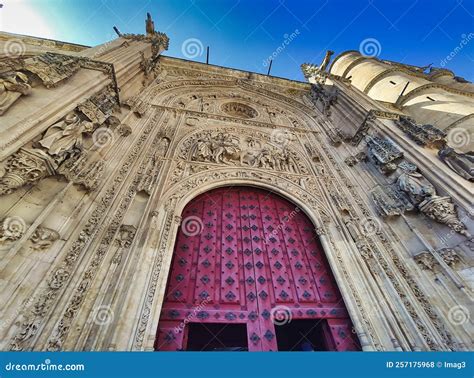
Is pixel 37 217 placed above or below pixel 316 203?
below

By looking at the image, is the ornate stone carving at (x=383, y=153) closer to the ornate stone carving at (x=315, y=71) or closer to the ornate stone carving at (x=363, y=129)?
the ornate stone carving at (x=363, y=129)

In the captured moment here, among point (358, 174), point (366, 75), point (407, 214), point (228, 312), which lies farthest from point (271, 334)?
point (366, 75)

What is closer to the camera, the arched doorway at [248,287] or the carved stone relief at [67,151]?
the carved stone relief at [67,151]

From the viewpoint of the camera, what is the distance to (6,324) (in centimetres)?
246

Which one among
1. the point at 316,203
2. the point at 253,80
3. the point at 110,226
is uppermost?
the point at 253,80

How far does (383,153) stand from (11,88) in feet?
24.8

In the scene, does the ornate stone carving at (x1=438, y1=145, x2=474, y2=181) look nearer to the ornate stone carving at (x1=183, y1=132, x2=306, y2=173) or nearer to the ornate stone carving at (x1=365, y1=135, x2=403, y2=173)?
the ornate stone carving at (x1=365, y1=135, x2=403, y2=173)

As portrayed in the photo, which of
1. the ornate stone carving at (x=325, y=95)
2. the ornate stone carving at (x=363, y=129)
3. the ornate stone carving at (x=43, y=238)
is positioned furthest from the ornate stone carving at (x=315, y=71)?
the ornate stone carving at (x=43, y=238)

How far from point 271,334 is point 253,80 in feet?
34.9

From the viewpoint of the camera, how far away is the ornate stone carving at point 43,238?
3.12 metres

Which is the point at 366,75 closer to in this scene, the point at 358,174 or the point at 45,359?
the point at 358,174

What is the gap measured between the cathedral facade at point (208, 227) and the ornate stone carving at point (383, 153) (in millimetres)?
47

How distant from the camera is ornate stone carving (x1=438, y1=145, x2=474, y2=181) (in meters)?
4.47

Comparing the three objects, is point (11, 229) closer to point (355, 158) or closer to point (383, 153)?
point (383, 153)
